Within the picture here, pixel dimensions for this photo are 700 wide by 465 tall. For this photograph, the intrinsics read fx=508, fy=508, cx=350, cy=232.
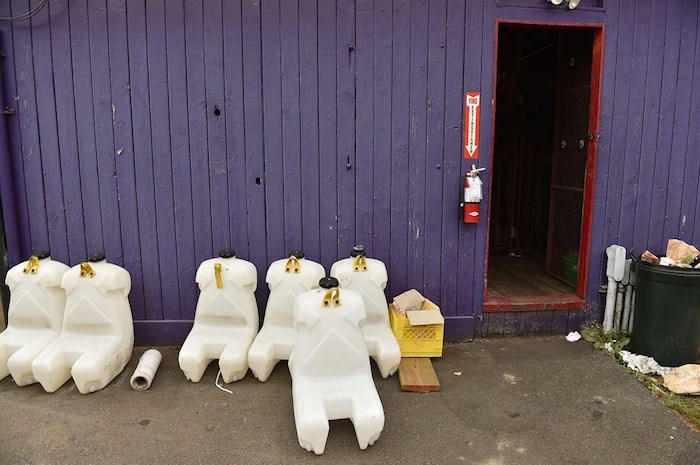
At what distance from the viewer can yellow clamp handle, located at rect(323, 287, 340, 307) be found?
10.7 feet

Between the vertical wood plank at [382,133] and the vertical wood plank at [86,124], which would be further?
the vertical wood plank at [382,133]

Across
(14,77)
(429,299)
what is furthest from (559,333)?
(14,77)

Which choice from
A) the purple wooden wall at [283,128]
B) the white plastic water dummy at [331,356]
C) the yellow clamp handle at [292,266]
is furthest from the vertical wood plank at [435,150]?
the white plastic water dummy at [331,356]

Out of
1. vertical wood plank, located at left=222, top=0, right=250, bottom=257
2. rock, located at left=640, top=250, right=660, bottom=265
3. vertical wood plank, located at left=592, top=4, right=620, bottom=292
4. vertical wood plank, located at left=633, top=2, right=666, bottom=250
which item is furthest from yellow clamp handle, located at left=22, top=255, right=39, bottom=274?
vertical wood plank, located at left=633, top=2, right=666, bottom=250

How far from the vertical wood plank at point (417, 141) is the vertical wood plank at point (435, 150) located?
0.11 ft

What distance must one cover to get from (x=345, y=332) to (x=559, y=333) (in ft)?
8.26

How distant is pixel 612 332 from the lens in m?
4.59

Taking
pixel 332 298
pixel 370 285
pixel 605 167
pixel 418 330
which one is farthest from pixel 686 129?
pixel 332 298

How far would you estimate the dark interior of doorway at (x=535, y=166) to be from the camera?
5.32 meters

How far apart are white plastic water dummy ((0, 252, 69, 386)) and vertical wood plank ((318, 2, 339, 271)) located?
2144 millimetres

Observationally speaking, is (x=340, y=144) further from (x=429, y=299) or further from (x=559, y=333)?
(x=559, y=333)

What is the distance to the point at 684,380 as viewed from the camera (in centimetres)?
375

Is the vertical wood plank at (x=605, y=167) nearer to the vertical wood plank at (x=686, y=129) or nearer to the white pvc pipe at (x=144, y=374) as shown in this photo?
the vertical wood plank at (x=686, y=129)

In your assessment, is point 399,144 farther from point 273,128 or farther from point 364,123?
point 273,128
